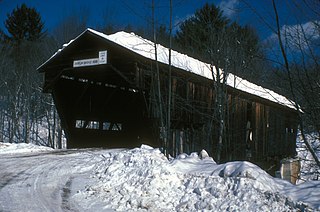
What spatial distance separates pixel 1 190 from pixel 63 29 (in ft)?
88.8

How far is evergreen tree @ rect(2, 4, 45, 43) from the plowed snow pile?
2990cm

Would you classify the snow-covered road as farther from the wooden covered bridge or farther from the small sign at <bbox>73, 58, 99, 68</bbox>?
the small sign at <bbox>73, 58, 99, 68</bbox>

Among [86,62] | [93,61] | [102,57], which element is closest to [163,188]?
[102,57]

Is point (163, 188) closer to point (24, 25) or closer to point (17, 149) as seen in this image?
point (17, 149)

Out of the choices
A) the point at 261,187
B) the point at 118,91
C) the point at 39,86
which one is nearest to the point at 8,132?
the point at 39,86

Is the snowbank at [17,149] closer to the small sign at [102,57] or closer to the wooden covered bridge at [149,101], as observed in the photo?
the wooden covered bridge at [149,101]

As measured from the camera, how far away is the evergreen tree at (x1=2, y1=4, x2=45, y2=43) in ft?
107

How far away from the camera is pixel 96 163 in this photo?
7.80m

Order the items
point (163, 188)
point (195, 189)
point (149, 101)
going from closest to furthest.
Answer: point (195, 189)
point (163, 188)
point (149, 101)

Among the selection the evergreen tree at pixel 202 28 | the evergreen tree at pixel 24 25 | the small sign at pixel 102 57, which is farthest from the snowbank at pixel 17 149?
the evergreen tree at pixel 24 25

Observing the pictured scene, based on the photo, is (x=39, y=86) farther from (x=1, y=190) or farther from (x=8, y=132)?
(x=1, y=190)

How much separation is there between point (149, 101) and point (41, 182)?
225 inches

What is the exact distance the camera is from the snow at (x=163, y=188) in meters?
4.36

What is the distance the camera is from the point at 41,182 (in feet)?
20.7
